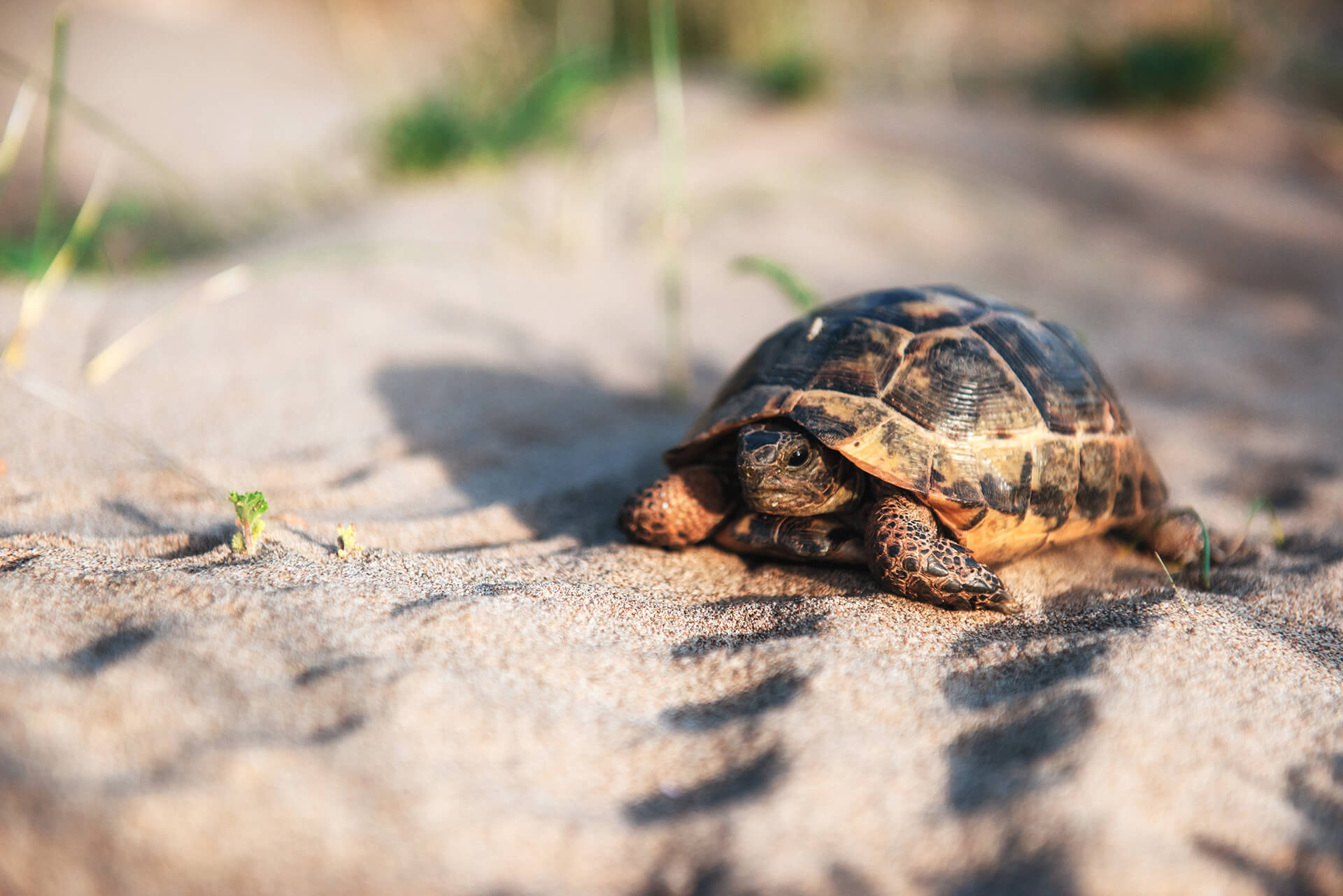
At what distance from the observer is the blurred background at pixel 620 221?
9.98ft

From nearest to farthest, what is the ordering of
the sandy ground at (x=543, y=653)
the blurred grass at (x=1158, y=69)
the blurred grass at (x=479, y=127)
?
the sandy ground at (x=543, y=653) < the blurred grass at (x=479, y=127) < the blurred grass at (x=1158, y=69)

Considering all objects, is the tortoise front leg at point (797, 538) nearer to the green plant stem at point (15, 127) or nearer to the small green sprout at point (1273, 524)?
the small green sprout at point (1273, 524)

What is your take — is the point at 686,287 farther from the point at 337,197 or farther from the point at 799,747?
the point at 799,747

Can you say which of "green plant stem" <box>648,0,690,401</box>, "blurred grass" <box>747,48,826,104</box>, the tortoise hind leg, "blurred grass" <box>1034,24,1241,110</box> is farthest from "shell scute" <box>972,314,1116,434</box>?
"blurred grass" <box>1034,24,1241,110</box>

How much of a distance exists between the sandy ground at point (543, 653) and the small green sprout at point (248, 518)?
0.06 metres

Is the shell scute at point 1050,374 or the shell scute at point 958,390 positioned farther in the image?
the shell scute at point 1050,374

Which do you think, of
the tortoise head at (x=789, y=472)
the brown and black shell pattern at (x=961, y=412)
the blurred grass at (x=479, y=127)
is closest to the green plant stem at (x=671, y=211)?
the blurred grass at (x=479, y=127)

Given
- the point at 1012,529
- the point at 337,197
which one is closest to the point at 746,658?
the point at 1012,529

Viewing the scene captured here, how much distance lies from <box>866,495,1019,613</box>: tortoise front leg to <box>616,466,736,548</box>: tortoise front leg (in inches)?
18.6

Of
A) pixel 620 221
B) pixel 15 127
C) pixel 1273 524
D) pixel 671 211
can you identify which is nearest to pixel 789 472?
pixel 671 211

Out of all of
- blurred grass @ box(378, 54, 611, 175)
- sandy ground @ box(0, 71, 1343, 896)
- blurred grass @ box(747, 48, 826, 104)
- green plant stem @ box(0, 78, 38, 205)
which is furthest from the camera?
blurred grass @ box(747, 48, 826, 104)

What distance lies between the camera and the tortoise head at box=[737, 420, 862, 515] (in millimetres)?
2080

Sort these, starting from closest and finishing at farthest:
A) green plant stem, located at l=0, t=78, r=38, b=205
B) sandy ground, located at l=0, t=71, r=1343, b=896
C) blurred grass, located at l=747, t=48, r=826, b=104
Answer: sandy ground, located at l=0, t=71, r=1343, b=896, green plant stem, located at l=0, t=78, r=38, b=205, blurred grass, located at l=747, t=48, r=826, b=104

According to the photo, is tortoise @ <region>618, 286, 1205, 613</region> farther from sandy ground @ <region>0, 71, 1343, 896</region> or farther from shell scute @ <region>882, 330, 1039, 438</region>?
sandy ground @ <region>0, 71, 1343, 896</region>
